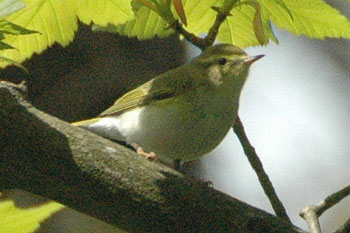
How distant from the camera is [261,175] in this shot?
74.4 inches

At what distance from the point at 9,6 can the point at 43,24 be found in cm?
52

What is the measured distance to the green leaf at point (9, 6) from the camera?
1.30 m

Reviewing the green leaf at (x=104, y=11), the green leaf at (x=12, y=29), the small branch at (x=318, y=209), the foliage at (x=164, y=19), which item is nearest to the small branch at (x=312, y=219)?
the small branch at (x=318, y=209)

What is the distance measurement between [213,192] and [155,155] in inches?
57.3

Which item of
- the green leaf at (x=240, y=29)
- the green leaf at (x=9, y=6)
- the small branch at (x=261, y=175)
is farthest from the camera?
the green leaf at (x=240, y=29)

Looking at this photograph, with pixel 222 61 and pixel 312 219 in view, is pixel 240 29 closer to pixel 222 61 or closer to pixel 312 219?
pixel 312 219

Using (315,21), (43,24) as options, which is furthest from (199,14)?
(43,24)

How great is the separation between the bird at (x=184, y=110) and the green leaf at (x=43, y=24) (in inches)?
43.9

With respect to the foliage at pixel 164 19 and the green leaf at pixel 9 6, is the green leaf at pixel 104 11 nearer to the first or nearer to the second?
the foliage at pixel 164 19

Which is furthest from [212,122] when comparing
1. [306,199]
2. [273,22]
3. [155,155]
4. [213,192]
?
[306,199]

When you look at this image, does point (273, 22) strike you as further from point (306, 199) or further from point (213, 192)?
point (306, 199)

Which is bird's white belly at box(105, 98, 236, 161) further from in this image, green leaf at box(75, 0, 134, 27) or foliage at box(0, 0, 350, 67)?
green leaf at box(75, 0, 134, 27)

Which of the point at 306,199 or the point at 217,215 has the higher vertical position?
the point at 217,215

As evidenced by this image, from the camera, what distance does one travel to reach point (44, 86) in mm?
4145
